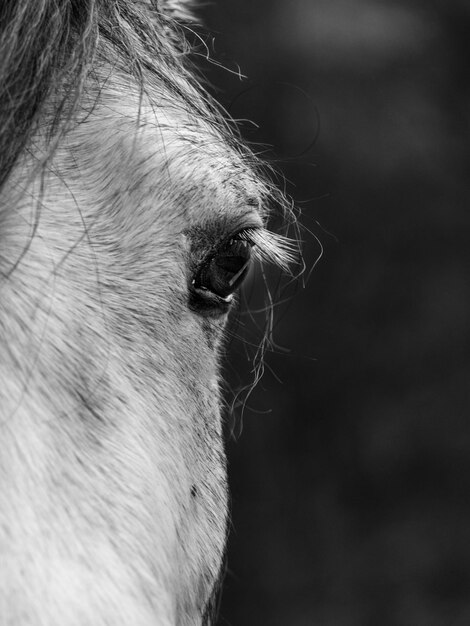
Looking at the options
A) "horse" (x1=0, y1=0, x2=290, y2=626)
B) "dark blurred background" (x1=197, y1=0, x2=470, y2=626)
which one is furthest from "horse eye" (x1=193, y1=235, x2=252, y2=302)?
"dark blurred background" (x1=197, y1=0, x2=470, y2=626)

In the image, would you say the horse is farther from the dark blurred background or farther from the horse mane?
the dark blurred background

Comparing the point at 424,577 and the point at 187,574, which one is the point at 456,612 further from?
the point at 187,574

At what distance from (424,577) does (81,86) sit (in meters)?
5.56

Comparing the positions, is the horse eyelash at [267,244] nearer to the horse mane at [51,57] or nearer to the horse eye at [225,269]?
the horse eye at [225,269]

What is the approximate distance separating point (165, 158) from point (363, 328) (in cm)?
510

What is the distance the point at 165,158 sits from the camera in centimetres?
183

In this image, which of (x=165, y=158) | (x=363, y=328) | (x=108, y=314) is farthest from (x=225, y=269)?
(x=363, y=328)

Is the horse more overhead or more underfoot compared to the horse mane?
more underfoot

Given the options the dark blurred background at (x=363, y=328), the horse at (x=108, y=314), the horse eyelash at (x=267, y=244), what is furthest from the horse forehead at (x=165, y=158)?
the dark blurred background at (x=363, y=328)

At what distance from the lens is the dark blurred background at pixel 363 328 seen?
6.69 m

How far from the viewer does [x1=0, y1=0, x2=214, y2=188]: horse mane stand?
145cm

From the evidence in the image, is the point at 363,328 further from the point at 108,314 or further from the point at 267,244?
the point at 108,314

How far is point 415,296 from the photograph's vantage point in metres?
6.75

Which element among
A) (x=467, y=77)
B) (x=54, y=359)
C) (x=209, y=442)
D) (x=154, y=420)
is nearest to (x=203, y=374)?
(x=209, y=442)
